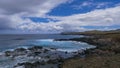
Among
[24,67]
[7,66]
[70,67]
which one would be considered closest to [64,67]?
[70,67]

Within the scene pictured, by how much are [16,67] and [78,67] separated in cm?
1167

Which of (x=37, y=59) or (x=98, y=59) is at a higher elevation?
(x=98, y=59)

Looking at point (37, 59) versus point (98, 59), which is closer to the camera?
point (98, 59)

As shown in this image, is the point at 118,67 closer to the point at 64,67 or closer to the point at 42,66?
the point at 64,67

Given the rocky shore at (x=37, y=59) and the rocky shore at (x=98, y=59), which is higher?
the rocky shore at (x=98, y=59)

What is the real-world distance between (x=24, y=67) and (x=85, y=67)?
1136 cm

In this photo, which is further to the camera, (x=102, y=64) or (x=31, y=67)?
(x=31, y=67)

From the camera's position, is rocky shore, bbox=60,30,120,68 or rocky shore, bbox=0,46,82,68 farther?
rocky shore, bbox=0,46,82,68

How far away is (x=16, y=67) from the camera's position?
3778 cm

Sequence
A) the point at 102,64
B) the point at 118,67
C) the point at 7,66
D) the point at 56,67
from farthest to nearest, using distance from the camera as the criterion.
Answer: the point at 7,66, the point at 56,67, the point at 102,64, the point at 118,67

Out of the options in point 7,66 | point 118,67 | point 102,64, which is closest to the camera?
point 118,67

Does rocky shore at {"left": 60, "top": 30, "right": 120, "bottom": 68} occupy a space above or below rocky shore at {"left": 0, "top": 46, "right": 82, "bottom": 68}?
above

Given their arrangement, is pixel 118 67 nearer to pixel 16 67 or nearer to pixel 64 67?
pixel 64 67

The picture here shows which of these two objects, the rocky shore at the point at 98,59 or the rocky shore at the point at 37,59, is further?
the rocky shore at the point at 37,59
